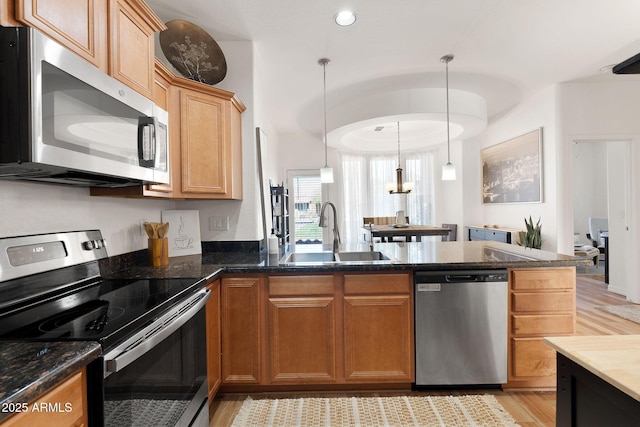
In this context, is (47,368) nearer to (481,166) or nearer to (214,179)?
(214,179)

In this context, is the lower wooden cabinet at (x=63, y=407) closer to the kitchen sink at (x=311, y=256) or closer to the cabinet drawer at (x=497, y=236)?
the kitchen sink at (x=311, y=256)

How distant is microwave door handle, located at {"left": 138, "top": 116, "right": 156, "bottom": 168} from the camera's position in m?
1.44

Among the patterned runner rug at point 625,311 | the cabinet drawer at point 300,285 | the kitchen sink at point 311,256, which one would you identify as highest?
the kitchen sink at point 311,256

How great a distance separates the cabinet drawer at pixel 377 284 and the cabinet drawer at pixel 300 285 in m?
0.12

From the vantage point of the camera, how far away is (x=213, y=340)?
188cm

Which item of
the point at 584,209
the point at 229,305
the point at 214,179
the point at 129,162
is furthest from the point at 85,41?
the point at 584,209

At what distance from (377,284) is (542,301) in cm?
105

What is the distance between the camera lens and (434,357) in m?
2.00

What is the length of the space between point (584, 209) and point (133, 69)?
971 centimetres

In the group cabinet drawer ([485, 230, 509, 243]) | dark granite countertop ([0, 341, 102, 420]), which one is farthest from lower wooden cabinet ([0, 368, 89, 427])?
cabinet drawer ([485, 230, 509, 243])

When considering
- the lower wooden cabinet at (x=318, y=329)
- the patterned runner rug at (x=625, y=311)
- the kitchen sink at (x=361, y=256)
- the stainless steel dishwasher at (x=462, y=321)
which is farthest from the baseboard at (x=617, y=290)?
the lower wooden cabinet at (x=318, y=329)

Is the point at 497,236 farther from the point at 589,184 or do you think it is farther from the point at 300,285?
the point at 589,184

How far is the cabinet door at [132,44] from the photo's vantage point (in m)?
1.43

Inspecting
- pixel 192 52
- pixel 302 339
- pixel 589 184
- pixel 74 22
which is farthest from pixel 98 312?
pixel 589 184
